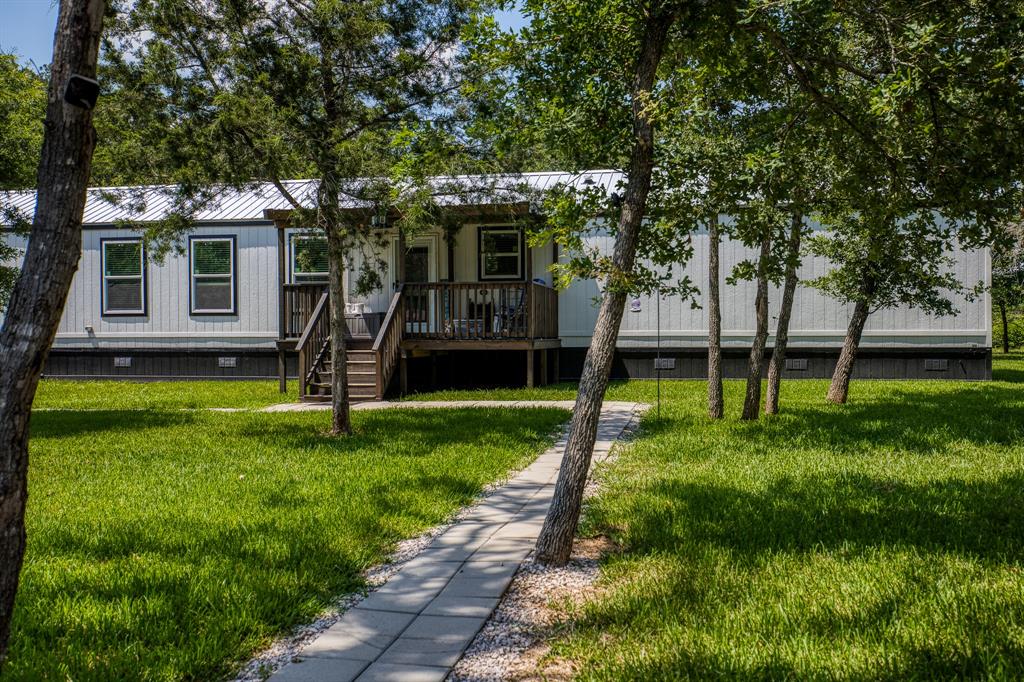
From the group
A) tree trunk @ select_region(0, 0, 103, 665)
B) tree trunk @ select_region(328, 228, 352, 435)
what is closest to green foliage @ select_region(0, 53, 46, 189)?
tree trunk @ select_region(328, 228, 352, 435)

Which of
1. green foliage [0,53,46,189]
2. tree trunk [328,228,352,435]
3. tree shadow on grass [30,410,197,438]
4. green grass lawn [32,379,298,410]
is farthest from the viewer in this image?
green grass lawn [32,379,298,410]

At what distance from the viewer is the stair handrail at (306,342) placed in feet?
44.5

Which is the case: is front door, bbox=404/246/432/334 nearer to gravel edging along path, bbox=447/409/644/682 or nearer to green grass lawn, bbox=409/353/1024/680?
green grass lawn, bbox=409/353/1024/680

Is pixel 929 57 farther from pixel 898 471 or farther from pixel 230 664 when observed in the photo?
pixel 230 664

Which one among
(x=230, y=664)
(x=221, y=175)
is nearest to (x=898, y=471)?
(x=230, y=664)

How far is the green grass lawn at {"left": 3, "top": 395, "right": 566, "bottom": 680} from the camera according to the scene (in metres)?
3.31

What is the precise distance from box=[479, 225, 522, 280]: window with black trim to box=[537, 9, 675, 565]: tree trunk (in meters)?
11.7

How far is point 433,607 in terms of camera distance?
3773 mm

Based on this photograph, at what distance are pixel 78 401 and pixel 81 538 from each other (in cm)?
1056

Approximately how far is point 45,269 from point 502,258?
14.2m

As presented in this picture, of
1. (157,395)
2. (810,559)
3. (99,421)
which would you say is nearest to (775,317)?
(157,395)

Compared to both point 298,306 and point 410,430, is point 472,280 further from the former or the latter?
point 410,430

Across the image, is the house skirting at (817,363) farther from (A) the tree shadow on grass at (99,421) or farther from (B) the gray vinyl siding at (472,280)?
(A) the tree shadow on grass at (99,421)

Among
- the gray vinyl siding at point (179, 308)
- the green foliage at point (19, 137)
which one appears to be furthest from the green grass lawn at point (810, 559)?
the gray vinyl siding at point (179, 308)
